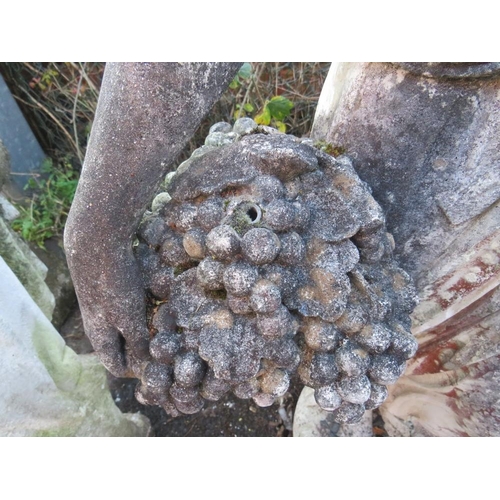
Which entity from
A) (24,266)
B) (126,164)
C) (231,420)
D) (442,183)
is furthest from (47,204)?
(442,183)

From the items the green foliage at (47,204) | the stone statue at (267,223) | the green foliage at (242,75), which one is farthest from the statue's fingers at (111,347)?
the green foliage at (47,204)

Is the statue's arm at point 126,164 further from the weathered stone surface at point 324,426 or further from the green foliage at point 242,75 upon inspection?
the green foliage at point 242,75

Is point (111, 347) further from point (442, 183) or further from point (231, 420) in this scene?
point (231, 420)

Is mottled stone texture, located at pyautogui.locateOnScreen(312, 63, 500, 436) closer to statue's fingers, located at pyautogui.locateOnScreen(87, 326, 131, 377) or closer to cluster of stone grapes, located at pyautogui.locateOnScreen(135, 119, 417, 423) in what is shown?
cluster of stone grapes, located at pyautogui.locateOnScreen(135, 119, 417, 423)

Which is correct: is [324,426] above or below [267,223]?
below

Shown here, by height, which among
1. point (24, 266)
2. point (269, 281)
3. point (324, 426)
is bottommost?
point (324, 426)

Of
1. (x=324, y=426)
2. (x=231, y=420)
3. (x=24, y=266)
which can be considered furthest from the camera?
(x=231, y=420)

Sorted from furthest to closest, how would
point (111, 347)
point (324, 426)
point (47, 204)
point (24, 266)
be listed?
point (47, 204) → point (324, 426) → point (24, 266) → point (111, 347)
